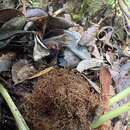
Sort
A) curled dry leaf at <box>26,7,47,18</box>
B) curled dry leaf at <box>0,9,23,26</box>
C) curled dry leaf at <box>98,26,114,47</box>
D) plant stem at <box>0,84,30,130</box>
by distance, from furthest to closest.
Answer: curled dry leaf at <box>98,26,114,47</box> < curled dry leaf at <box>26,7,47,18</box> < curled dry leaf at <box>0,9,23,26</box> < plant stem at <box>0,84,30,130</box>

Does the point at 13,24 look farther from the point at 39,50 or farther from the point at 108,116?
the point at 108,116

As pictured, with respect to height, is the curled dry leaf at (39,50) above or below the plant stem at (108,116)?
above

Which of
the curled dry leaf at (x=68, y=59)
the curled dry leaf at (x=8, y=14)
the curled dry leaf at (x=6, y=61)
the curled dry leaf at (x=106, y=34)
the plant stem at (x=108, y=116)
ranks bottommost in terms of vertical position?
the plant stem at (x=108, y=116)

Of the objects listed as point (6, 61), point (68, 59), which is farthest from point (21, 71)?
point (68, 59)

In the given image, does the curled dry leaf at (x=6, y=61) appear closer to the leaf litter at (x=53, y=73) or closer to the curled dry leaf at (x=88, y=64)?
the leaf litter at (x=53, y=73)

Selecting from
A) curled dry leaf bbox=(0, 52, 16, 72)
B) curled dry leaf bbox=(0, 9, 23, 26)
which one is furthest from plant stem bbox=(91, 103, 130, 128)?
curled dry leaf bbox=(0, 9, 23, 26)

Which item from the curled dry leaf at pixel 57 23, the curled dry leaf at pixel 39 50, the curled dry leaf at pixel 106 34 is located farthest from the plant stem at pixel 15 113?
the curled dry leaf at pixel 106 34

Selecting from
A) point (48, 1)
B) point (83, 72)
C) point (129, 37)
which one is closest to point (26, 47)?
point (83, 72)

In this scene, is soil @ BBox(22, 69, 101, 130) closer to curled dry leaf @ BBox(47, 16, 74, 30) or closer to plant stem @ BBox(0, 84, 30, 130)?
plant stem @ BBox(0, 84, 30, 130)

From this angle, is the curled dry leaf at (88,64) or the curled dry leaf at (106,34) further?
the curled dry leaf at (106,34)
